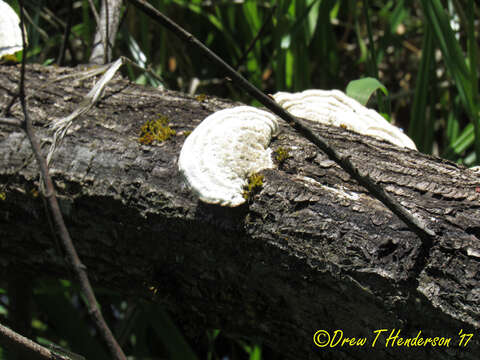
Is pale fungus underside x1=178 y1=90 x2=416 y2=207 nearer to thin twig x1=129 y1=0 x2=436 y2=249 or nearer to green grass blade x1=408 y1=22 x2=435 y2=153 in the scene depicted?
thin twig x1=129 y1=0 x2=436 y2=249

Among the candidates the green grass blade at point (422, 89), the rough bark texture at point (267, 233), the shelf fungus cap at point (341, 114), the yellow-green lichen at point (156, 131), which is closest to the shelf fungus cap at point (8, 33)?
the rough bark texture at point (267, 233)

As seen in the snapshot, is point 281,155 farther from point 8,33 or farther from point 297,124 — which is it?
point 8,33

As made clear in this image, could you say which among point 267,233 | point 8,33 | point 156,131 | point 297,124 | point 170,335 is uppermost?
point 297,124

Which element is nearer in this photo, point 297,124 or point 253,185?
point 297,124

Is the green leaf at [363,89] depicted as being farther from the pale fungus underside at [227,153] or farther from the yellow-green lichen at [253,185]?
the yellow-green lichen at [253,185]

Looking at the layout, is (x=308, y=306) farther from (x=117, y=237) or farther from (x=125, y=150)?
(x=125, y=150)

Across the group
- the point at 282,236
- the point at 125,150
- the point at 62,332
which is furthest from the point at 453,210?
the point at 62,332

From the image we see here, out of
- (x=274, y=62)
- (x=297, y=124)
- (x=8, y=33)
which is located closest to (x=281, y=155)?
(x=297, y=124)

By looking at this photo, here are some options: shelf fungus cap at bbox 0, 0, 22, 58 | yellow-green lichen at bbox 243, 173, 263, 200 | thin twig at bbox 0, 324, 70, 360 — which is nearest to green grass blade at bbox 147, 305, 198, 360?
thin twig at bbox 0, 324, 70, 360
